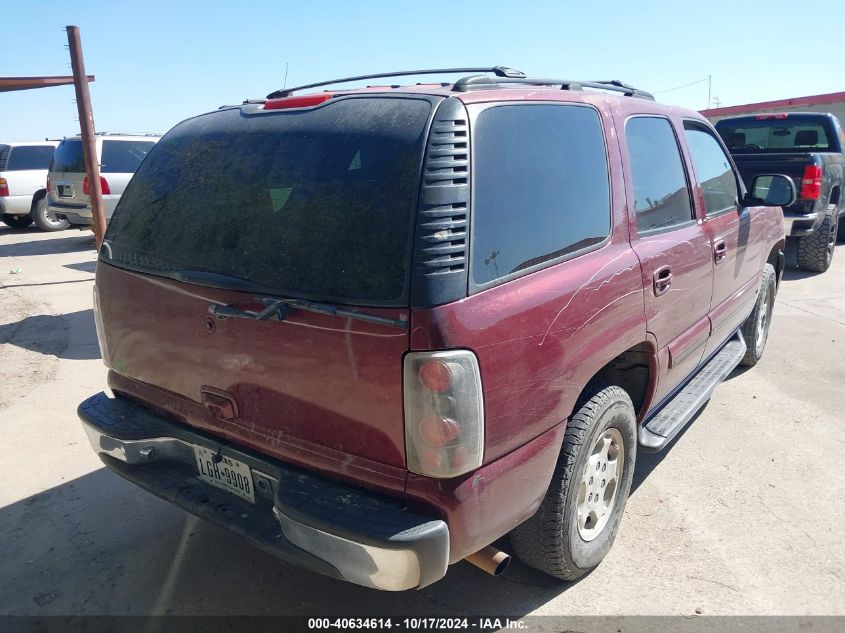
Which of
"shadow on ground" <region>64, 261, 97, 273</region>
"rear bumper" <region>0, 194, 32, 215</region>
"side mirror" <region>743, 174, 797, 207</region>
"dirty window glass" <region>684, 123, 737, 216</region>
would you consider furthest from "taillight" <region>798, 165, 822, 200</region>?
"rear bumper" <region>0, 194, 32, 215</region>

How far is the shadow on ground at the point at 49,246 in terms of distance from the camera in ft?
39.8

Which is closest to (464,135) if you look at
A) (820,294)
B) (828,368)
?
(828,368)

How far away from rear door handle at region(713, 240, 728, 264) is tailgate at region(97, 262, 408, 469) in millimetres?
2523

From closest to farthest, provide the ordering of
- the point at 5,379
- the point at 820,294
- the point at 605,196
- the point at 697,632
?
the point at 697,632 < the point at 605,196 < the point at 5,379 < the point at 820,294

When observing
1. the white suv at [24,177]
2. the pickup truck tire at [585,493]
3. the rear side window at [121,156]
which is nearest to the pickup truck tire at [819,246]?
the pickup truck tire at [585,493]

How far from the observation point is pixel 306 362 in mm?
2172

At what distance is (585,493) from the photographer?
2.78 m

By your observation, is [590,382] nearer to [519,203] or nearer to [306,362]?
[519,203]

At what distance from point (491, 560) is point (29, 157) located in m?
15.7

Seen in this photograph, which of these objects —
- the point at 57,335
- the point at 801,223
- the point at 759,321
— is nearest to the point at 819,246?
the point at 801,223

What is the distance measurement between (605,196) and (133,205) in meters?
2.03

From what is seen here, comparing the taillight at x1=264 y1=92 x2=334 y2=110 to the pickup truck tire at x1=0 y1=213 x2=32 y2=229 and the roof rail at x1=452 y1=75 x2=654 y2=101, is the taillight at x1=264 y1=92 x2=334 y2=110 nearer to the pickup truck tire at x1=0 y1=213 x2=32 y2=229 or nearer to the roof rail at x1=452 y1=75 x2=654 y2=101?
the roof rail at x1=452 y1=75 x2=654 y2=101

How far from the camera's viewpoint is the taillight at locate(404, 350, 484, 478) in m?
1.96

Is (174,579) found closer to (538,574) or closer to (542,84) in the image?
(538,574)
